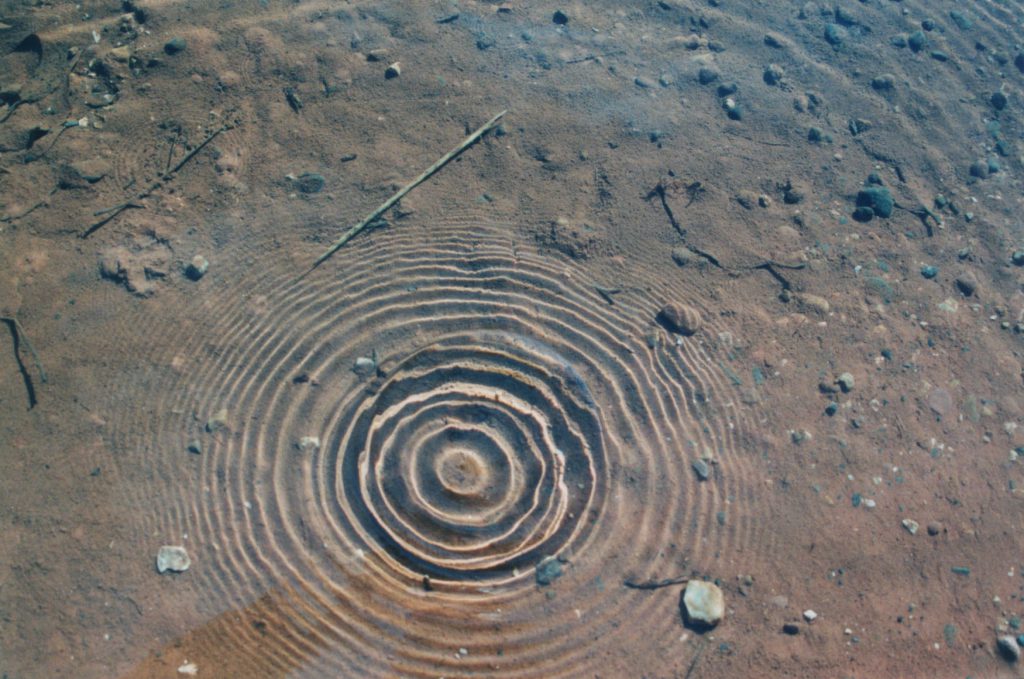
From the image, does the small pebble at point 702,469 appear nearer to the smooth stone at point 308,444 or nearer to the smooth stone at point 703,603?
the smooth stone at point 703,603

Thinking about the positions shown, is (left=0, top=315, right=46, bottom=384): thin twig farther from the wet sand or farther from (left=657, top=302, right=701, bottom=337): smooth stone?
(left=657, top=302, right=701, bottom=337): smooth stone

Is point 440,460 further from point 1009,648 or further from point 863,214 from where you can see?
point 863,214

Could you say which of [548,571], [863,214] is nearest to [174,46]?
[548,571]

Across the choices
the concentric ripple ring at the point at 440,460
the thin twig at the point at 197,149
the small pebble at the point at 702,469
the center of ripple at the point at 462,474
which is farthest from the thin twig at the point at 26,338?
the small pebble at the point at 702,469

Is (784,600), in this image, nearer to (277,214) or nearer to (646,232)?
(646,232)

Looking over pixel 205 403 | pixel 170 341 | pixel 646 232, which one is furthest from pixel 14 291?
pixel 646 232
